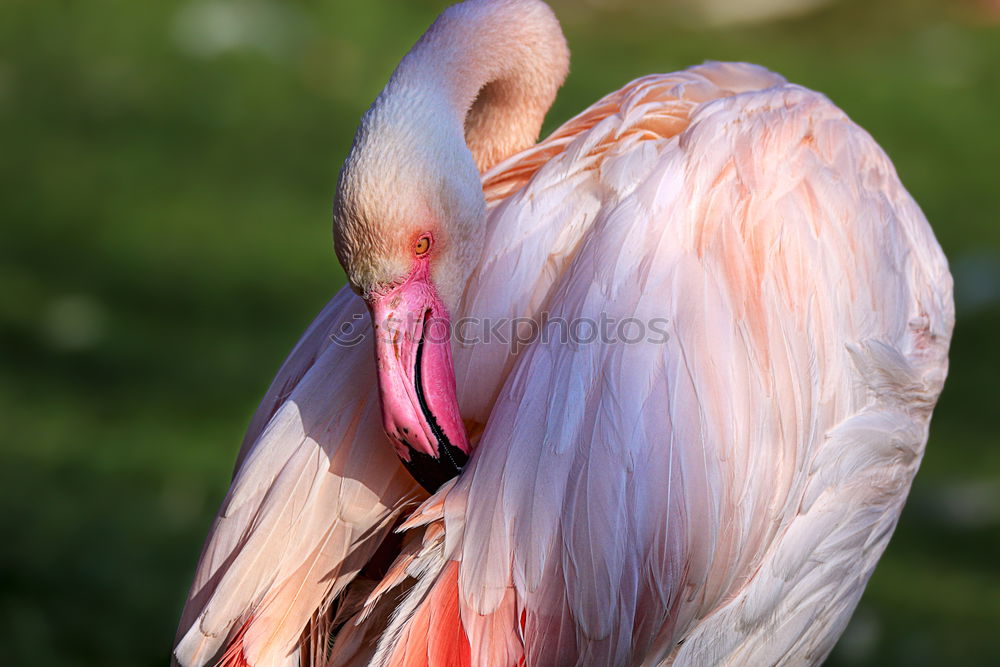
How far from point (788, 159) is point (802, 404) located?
1.53ft

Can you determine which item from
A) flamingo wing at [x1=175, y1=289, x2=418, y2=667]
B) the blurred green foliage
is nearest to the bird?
flamingo wing at [x1=175, y1=289, x2=418, y2=667]

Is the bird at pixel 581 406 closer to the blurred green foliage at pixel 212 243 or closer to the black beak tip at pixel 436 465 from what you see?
the black beak tip at pixel 436 465

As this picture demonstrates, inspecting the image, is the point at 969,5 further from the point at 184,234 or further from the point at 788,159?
the point at 788,159

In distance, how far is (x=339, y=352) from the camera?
224 cm

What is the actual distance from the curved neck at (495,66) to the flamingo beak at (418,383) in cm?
39

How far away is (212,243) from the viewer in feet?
20.2

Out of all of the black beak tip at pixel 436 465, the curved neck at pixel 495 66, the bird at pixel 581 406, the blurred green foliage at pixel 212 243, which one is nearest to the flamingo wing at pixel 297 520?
the bird at pixel 581 406

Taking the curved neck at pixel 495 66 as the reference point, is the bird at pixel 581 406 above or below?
below

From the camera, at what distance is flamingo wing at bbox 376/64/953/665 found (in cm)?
189

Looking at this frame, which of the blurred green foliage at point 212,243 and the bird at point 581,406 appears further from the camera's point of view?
the blurred green foliage at point 212,243

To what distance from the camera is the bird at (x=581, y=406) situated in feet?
6.22

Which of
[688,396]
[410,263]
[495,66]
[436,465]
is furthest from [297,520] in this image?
[495,66]

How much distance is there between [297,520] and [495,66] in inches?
41.6

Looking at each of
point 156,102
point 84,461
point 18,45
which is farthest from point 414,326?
point 18,45
